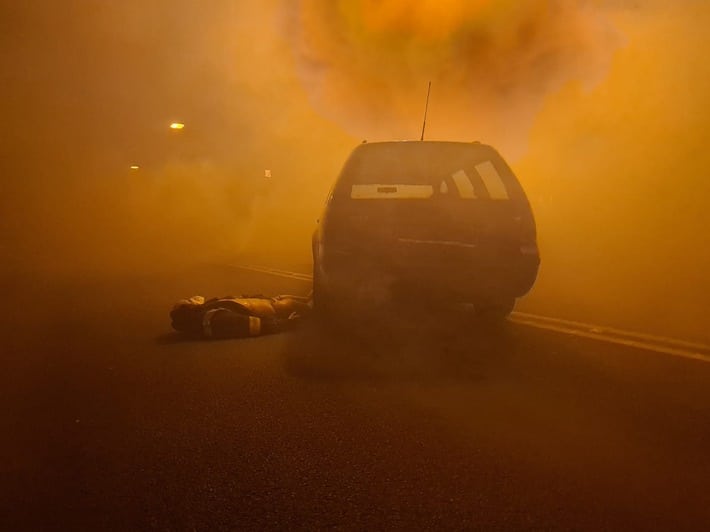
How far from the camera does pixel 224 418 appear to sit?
2.90 meters

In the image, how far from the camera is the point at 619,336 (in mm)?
4617

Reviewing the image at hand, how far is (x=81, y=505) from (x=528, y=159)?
24.8 m

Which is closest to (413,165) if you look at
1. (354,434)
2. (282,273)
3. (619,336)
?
(619,336)

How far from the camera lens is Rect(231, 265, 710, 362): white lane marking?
408cm

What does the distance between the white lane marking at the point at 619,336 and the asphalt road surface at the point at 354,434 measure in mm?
194

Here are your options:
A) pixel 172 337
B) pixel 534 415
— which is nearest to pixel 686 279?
pixel 534 415

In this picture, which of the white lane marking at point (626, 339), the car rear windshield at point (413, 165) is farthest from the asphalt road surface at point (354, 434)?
the car rear windshield at point (413, 165)

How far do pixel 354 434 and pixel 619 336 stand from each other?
287 cm

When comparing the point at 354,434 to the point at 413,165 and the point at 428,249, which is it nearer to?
the point at 428,249

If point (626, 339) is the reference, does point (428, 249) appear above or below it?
above

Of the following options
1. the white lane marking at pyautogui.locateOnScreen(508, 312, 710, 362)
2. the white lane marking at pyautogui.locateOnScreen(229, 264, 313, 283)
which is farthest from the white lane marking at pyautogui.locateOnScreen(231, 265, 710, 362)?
the white lane marking at pyautogui.locateOnScreen(229, 264, 313, 283)

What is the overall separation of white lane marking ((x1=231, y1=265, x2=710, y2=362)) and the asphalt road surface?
0.64 feet

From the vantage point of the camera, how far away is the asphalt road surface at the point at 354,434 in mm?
1982

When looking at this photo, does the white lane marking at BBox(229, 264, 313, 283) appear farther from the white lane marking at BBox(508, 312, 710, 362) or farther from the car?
the car
